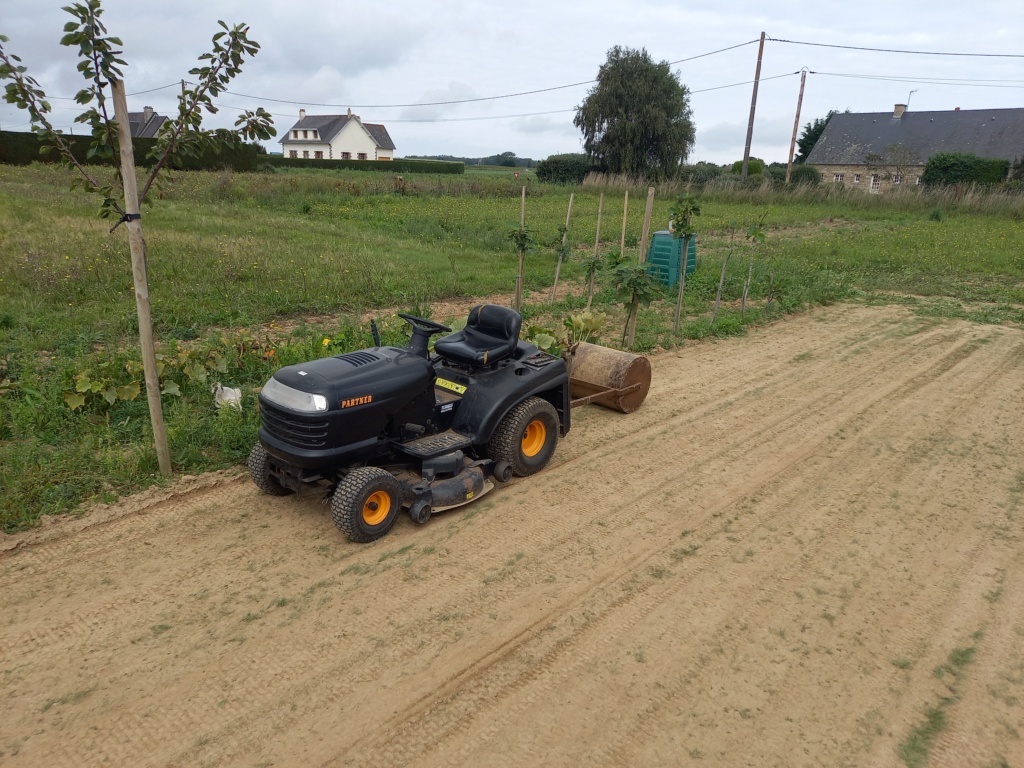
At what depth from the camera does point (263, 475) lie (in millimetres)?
4734

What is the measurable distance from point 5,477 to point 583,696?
4140mm

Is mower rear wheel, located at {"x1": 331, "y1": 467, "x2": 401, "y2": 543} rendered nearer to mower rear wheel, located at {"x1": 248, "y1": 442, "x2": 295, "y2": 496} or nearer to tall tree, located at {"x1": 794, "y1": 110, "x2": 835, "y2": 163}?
mower rear wheel, located at {"x1": 248, "y1": 442, "x2": 295, "y2": 496}

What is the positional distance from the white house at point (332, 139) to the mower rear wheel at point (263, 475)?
195 ft

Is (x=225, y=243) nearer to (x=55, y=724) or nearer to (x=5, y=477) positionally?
(x=5, y=477)

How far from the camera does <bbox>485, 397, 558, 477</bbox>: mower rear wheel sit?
16.7 ft

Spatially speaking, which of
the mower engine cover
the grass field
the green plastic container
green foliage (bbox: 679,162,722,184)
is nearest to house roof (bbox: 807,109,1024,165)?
green foliage (bbox: 679,162,722,184)

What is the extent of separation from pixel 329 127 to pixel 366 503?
62.6 meters

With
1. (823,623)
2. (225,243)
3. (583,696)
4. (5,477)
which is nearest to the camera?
(583,696)

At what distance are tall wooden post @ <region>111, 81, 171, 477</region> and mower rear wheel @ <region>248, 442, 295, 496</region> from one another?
2.54 ft

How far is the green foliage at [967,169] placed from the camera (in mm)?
35906

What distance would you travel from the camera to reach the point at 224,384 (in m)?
6.55

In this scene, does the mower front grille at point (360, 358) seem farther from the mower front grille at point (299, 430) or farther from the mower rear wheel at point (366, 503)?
the mower rear wheel at point (366, 503)

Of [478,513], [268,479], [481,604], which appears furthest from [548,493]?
[268,479]

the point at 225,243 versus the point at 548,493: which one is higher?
the point at 225,243
